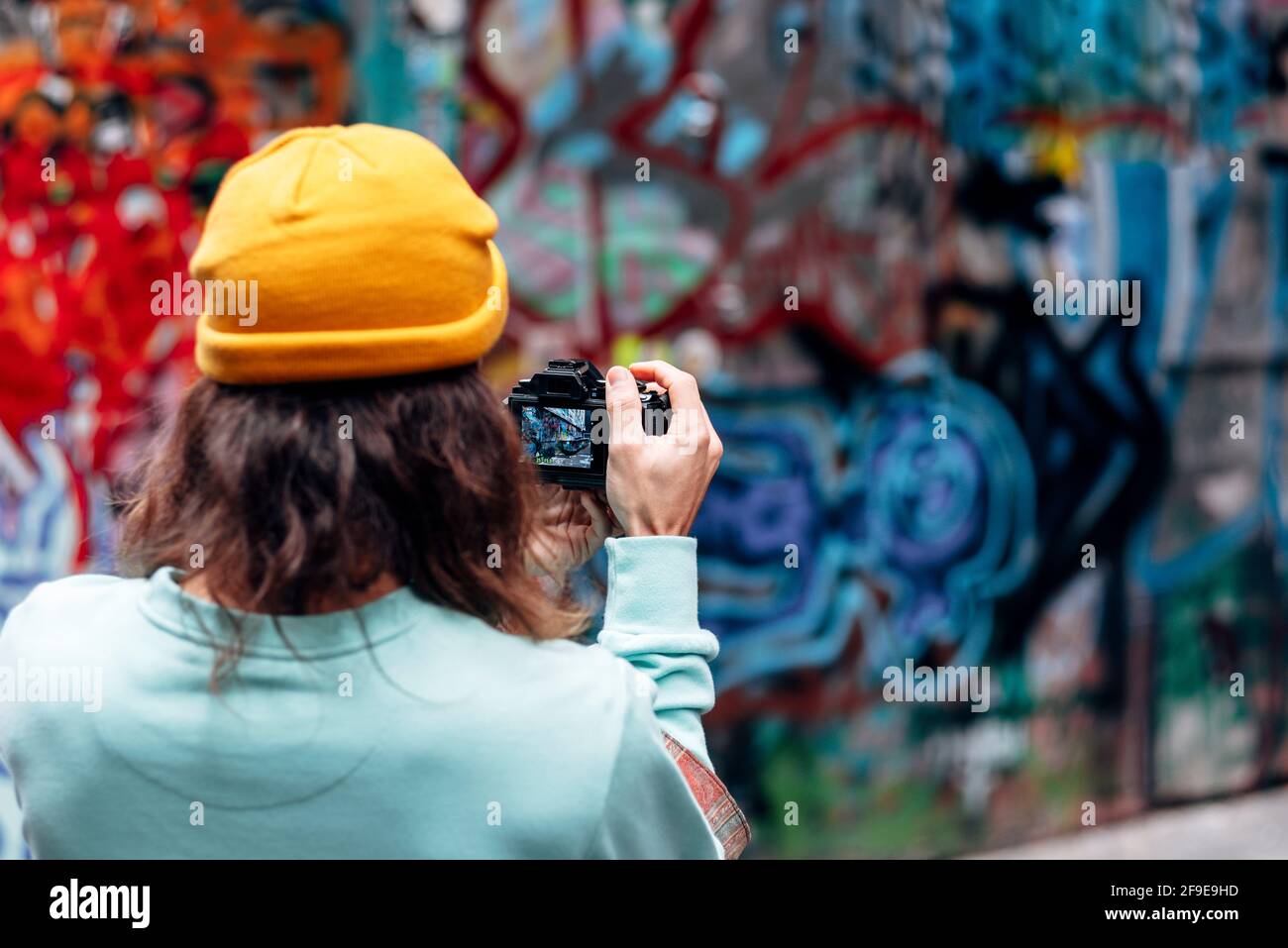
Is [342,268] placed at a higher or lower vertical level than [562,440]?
higher

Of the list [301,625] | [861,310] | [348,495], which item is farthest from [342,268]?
[861,310]

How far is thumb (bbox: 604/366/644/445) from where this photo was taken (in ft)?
5.18

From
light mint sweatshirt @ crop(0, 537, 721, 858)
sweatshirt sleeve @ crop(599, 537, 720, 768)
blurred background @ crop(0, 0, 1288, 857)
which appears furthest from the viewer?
blurred background @ crop(0, 0, 1288, 857)

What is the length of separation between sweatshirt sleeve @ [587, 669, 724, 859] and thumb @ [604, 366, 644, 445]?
32 cm

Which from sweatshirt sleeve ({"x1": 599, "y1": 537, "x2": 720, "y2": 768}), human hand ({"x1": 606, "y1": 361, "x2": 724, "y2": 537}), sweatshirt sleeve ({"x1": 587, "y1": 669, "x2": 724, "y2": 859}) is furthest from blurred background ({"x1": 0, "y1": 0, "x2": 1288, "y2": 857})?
sweatshirt sleeve ({"x1": 587, "y1": 669, "x2": 724, "y2": 859})

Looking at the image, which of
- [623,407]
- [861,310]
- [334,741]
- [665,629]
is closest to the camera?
[334,741]

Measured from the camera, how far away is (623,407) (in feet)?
5.22

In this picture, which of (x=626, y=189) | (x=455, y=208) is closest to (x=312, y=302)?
(x=455, y=208)

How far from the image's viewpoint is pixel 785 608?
4.82 metres

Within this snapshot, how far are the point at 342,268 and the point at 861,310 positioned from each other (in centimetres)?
374

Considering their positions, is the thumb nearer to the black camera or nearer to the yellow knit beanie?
the black camera

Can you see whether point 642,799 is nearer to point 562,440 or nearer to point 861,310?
point 562,440

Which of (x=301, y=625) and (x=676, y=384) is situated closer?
(x=301, y=625)
